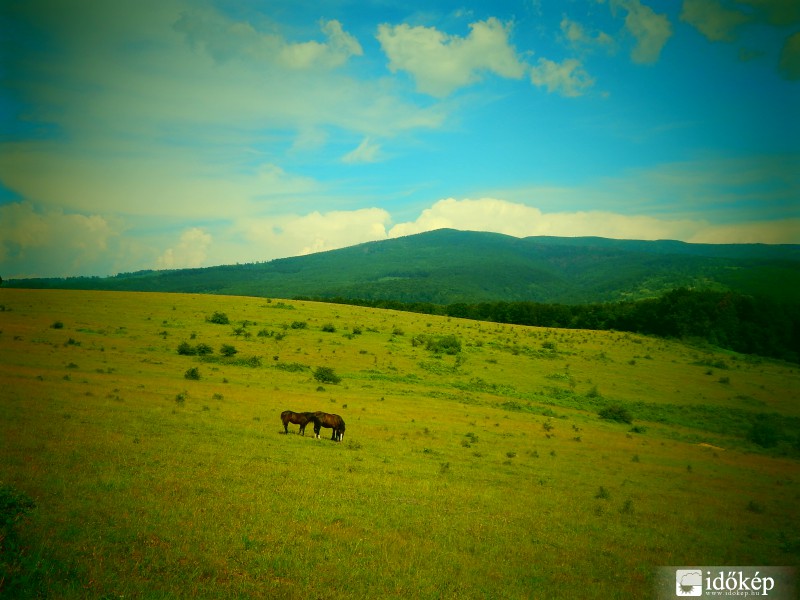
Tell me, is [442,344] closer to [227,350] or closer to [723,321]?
[227,350]

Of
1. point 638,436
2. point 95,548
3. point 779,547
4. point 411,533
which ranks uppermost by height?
point 95,548

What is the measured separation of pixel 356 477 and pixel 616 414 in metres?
33.5

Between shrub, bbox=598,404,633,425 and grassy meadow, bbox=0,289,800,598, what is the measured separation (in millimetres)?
343

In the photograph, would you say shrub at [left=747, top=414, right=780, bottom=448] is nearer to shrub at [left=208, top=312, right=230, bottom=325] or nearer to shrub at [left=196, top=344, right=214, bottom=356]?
shrub at [left=196, top=344, right=214, bottom=356]

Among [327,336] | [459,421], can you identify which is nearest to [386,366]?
[327,336]

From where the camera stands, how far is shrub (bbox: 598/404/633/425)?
41.2 meters

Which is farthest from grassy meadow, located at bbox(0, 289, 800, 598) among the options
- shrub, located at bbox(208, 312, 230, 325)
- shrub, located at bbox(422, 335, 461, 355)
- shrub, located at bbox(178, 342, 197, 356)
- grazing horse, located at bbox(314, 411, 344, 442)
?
shrub, located at bbox(208, 312, 230, 325)

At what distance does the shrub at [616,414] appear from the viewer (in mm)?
41250

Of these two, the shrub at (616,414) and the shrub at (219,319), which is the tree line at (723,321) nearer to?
the shrub at (616,414)

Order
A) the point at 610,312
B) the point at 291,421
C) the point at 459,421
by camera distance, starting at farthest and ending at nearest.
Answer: the point at 610,312, the point at 459,421, the point at 291,421

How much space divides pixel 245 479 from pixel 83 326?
4687cm

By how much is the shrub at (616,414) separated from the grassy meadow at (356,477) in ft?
1.12

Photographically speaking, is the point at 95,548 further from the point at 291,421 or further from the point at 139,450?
the point at 291,421

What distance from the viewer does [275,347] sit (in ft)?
168
